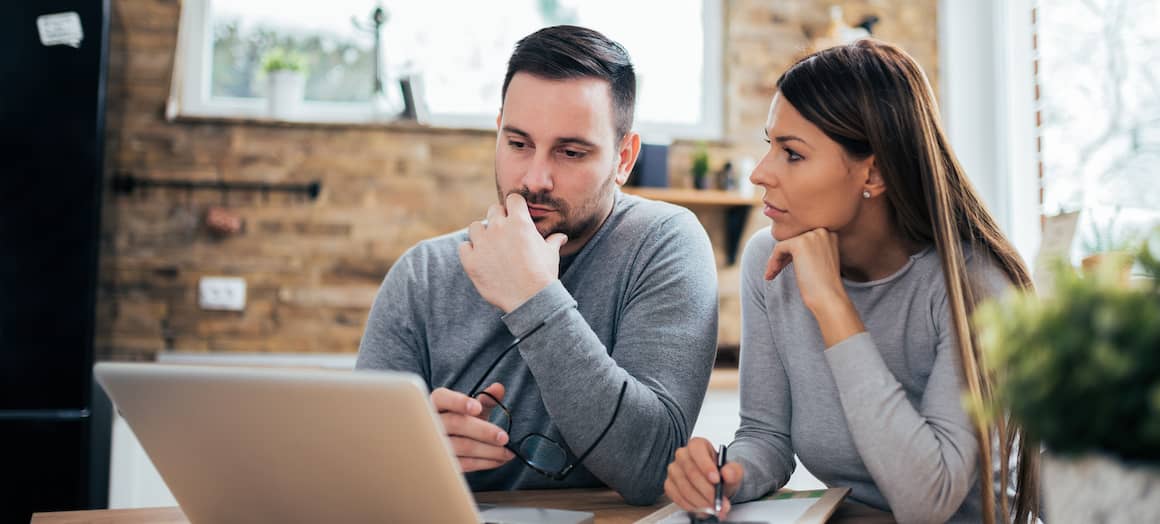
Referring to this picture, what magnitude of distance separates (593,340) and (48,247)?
1.92 meters

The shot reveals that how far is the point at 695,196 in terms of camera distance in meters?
3.04

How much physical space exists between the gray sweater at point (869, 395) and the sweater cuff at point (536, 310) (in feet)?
0.92

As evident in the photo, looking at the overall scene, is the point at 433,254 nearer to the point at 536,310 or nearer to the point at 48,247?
the point at 536,310

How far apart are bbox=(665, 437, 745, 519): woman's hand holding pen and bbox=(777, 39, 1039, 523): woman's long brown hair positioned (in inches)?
15.2

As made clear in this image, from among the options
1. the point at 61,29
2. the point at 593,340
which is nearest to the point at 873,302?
the point at 593,340

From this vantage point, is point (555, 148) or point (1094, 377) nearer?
point (1094, 377)

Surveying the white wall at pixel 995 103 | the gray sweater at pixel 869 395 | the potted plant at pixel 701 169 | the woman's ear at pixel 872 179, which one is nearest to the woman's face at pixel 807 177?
the woman's ear at pixel 872 179

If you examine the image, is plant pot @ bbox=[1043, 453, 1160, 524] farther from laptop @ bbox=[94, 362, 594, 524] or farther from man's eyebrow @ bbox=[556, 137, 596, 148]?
man's eyebrow @ bbox=[556, 137, 596, 148]

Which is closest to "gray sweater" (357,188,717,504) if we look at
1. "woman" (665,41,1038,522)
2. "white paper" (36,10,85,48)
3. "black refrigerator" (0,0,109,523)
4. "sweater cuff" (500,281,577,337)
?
"sweater cuff" (500,281,577,337)

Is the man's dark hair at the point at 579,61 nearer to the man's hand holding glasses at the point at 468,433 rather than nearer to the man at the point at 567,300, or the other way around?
the man at the point at 567,300

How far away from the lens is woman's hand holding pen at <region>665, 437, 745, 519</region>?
3.09 ft

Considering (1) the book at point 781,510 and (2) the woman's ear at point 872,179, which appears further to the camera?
(2) the woman's ear at point 872,179

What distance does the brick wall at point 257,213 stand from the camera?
9.50 ft

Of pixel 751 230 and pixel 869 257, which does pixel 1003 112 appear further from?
pixel 869 257
